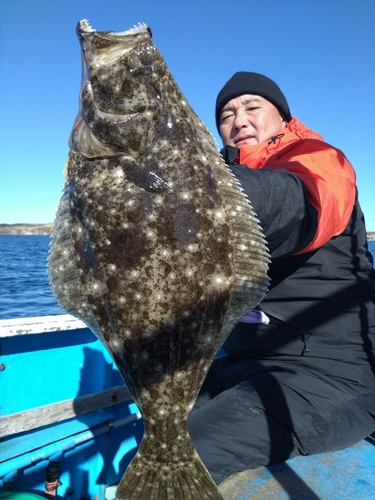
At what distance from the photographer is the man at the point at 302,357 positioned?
2777 millimetres

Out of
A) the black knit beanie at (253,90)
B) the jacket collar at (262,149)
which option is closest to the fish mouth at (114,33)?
the jacket collar at (262,149)

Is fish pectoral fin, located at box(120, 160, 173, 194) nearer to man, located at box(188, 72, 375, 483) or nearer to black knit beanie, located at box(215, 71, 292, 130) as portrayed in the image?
man, located at box(188, 72, 375, 483)

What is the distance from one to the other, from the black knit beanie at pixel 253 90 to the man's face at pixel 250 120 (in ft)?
0.13

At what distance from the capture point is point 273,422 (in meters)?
2.85

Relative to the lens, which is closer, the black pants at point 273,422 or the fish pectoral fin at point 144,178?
the fish pectoral fin at point 144,178

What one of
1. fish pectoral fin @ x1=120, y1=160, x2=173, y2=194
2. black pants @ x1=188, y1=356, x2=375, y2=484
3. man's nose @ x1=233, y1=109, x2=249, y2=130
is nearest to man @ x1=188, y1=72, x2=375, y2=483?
black pants @ x1=188, y1=356, x2=375, y2=484

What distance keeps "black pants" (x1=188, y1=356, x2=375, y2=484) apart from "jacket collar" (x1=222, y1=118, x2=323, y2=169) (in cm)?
168

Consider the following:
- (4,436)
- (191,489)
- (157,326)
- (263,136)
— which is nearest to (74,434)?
(4,436)

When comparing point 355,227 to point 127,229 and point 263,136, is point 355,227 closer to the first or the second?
point 263,136

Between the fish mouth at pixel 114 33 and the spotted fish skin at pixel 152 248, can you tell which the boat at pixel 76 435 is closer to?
the spotted fish skin at pixel 152 248

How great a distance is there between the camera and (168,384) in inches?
81.6

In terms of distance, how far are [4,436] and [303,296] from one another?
2537 mm

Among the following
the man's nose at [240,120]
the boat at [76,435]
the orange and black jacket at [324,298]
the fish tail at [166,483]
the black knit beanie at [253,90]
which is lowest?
the boat at [76,435]

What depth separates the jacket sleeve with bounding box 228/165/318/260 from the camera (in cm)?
203
